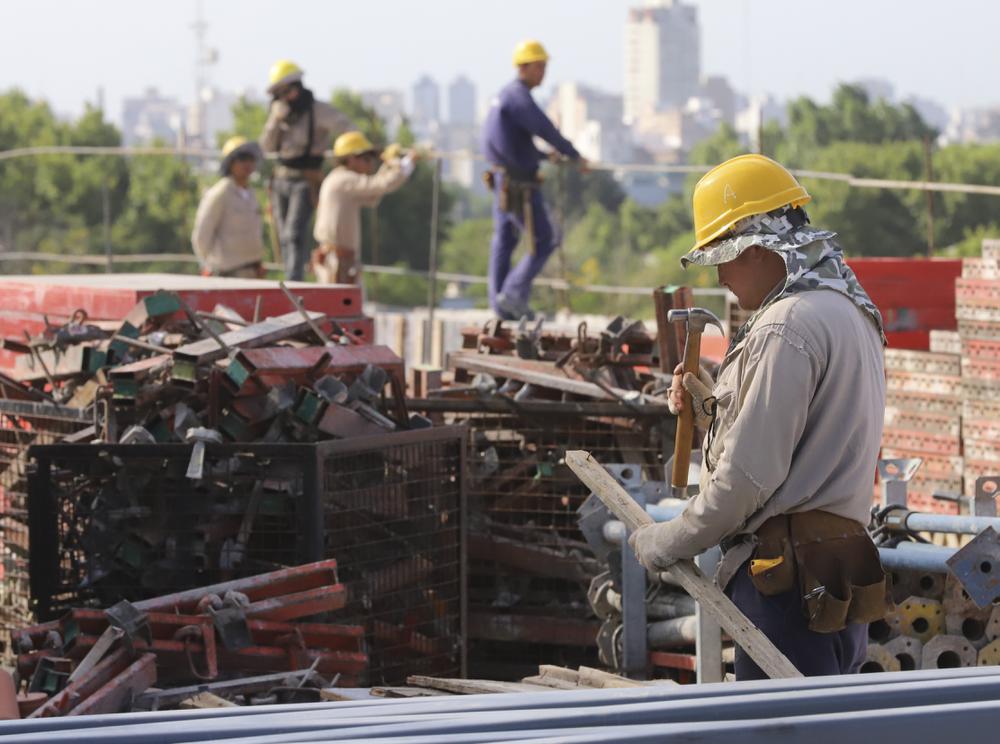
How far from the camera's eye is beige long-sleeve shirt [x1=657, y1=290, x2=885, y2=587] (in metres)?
4.42

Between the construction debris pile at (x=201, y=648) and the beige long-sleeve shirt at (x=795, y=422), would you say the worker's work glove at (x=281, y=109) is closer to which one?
the construction debris pile at (x=201, y=648)

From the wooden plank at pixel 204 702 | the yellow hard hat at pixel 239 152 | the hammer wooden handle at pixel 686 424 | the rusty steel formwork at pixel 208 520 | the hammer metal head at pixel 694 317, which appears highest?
the yellow hard hat at pixel 239 152

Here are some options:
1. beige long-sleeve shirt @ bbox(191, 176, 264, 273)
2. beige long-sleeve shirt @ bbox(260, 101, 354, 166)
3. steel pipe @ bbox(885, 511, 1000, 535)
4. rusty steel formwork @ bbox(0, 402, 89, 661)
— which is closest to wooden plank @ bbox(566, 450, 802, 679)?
steel pipe @ bbox(885, 511, 1000, 535)

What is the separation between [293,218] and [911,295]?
19.0 ft

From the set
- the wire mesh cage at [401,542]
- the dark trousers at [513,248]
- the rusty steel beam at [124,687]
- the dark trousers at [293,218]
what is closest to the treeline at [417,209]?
the dark trousers at [293,218]

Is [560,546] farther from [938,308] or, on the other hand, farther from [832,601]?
[938,308]

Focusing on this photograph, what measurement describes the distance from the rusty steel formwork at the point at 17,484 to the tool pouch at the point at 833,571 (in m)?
3.69

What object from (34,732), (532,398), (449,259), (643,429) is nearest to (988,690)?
(34,732)

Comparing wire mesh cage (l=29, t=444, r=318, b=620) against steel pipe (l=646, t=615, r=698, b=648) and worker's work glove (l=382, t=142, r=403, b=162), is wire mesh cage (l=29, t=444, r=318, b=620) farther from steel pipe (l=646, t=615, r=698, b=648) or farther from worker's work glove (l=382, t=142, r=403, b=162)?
worker's work glove (l=382, t=142, r=403, b=162)

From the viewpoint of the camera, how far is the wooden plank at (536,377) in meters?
7.95

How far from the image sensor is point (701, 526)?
4.59 m

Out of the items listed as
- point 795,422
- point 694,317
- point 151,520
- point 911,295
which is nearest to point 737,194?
point 694,317

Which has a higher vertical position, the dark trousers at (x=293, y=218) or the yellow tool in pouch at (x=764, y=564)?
the dark trousers at (x=293, y=218)

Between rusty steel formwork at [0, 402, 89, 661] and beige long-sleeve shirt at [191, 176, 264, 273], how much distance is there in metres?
6.78
